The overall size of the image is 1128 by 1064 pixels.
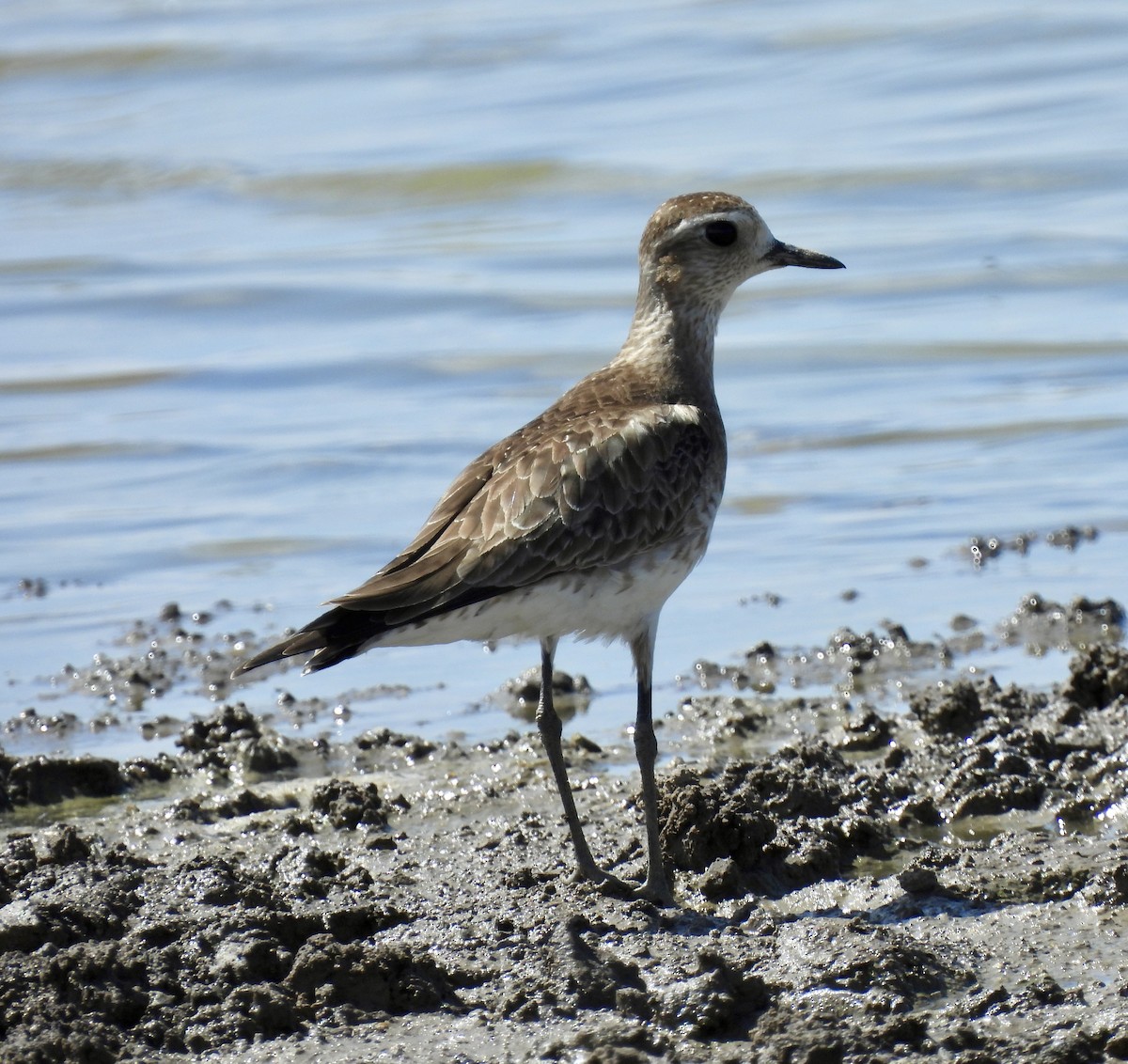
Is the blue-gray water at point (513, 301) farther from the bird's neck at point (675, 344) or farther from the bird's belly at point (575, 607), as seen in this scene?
the bird's neck at point (675, 344)

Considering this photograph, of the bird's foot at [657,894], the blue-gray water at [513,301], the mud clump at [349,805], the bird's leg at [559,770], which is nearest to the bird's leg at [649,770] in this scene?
the bird's foot at [657,894]

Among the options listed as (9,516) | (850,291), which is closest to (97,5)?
(850,291)

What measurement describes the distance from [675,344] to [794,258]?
681 mm

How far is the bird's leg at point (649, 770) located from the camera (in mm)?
5281

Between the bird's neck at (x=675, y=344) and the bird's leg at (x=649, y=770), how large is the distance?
900 millimetres

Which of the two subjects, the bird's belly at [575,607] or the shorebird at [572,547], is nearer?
the shorebird at [572,547]

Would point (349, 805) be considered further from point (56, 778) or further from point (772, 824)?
point (772, 824)

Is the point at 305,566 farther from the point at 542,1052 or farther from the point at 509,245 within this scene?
the point at 509,245

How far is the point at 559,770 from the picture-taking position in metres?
5.66

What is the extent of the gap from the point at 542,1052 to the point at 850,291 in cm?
1028

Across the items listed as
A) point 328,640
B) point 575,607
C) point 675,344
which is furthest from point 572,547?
point 675,344

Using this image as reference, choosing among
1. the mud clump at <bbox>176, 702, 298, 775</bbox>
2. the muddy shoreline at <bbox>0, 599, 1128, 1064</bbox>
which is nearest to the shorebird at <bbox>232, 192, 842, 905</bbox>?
Answer: the muddy shoreline at <bbox>0, 599, 1128, 1064</bbox>

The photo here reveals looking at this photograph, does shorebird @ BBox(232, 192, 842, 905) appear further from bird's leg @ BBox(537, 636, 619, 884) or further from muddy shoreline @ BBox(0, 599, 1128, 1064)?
muddy shoreline @ BBox(0, 599, 1128, 1064)

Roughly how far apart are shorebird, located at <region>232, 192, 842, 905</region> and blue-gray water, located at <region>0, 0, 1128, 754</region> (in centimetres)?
126
